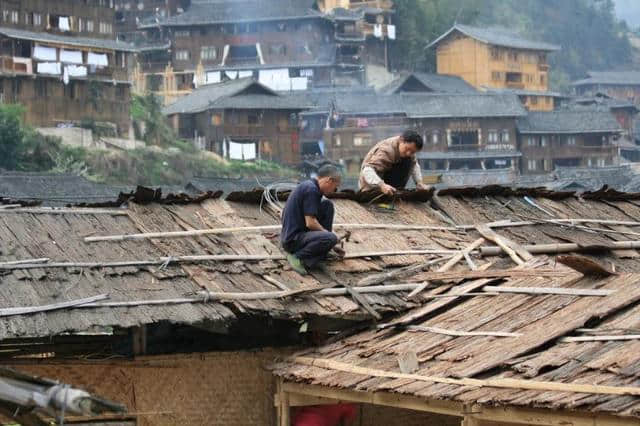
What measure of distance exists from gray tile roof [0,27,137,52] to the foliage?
22.0 m

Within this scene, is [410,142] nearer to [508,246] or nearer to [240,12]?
[508,246]

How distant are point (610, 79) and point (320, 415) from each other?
63535 mm

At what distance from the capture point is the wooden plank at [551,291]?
8.60 meters

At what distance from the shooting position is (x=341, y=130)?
182 feet

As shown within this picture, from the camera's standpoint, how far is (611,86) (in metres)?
70.4

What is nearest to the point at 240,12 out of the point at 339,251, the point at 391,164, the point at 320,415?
the point at 391,164

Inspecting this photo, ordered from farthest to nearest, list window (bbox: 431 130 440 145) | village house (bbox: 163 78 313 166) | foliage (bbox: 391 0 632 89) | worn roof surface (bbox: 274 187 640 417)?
foliage (bbox: 391 0 632 89) < window (bbox: 431 130 440 145) < village house (bbox: 163 78 313 166) < worn roof surface (bbox: 274 187 640 417)

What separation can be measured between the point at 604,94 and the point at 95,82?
28057 millimetres

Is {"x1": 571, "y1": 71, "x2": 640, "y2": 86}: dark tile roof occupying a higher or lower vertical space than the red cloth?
higher

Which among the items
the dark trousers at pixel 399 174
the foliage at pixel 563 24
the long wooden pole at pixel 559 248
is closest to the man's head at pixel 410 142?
the dark trousers at pixel 399 174

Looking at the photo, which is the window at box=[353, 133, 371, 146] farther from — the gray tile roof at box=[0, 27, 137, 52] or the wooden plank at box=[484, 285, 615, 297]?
the wooden plank at box=[484, 285, 615, 297]

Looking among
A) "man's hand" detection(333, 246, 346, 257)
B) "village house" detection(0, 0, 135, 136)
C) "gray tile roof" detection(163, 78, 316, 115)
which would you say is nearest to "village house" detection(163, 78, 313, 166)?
"gray tile roof" detection(163, 78, 316, 115)

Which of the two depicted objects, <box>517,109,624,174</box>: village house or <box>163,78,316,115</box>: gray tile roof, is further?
<box>517,109,624,174</box>: village house

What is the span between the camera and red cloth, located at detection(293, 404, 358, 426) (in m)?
9.73
